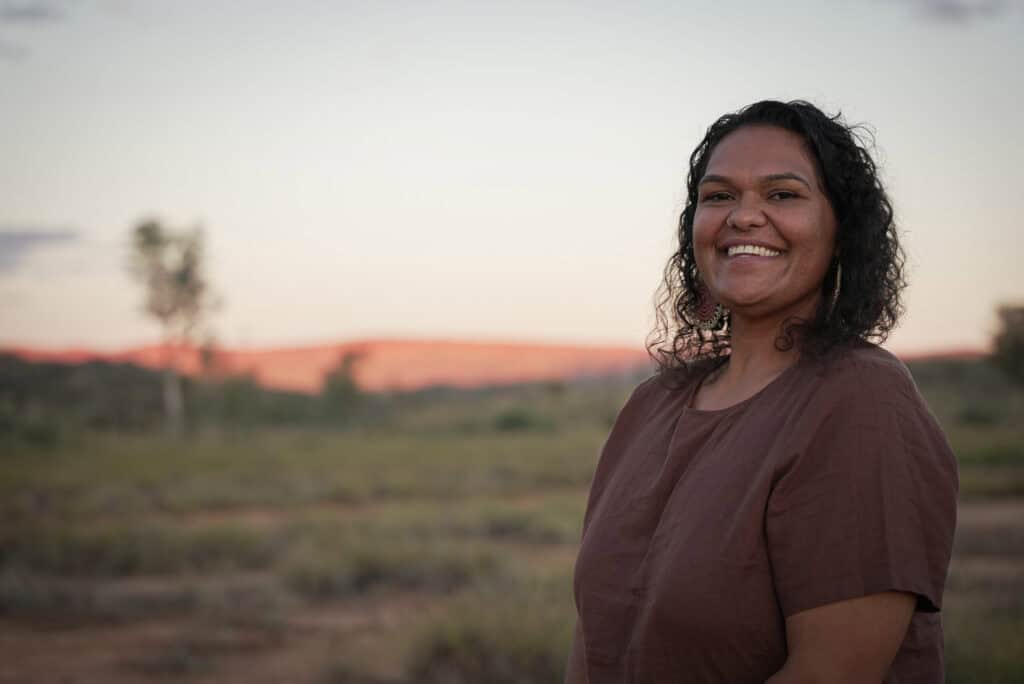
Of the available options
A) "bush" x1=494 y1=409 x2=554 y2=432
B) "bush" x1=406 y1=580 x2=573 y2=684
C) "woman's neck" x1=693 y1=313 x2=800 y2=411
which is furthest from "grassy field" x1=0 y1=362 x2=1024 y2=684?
"bush" x1=494 y1=409 x2=554 y2=432

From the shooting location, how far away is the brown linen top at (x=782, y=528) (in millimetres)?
1801

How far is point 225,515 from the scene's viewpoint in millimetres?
16625

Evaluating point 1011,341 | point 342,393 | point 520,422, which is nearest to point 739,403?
point 1011,341

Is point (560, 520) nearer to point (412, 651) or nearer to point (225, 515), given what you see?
point (225, 515)

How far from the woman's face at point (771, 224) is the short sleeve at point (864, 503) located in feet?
1.26

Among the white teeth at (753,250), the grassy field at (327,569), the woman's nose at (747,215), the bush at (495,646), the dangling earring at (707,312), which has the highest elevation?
the woman's nose at (747,215)

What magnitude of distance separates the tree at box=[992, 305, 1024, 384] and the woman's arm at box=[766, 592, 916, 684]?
28341mm

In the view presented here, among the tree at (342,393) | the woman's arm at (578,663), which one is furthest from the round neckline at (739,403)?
the tree at (342,393)

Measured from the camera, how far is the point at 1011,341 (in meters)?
27.3

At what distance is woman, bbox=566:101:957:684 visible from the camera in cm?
181

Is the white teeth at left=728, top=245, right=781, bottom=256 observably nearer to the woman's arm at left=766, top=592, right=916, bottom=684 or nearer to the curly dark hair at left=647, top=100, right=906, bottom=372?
the curly dark hair at left=647, top=100, right=906, bottom=372

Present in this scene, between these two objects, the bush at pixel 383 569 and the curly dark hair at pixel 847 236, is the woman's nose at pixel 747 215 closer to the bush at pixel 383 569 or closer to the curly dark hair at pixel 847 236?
the curly dark hair at pixel 847 236

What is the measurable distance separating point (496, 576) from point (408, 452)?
16484mm

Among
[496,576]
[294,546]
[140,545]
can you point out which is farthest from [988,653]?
[140,545]
